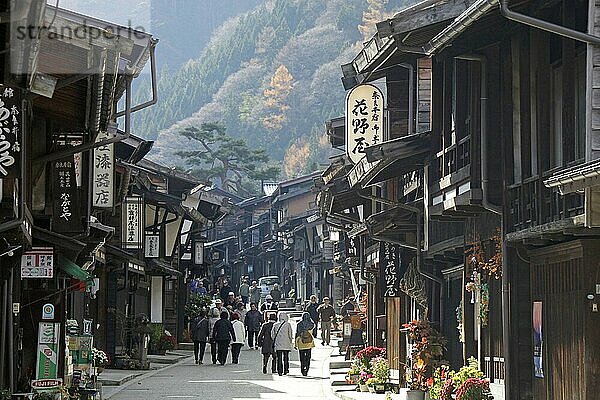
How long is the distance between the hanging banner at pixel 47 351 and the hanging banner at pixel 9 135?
763cm

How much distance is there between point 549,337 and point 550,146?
109 inches

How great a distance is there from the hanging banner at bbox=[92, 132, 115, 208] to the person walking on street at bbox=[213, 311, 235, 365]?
14740 mm

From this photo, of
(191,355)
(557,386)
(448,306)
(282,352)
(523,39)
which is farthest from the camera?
(191,355)

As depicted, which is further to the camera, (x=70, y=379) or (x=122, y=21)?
(x=70, y=379)

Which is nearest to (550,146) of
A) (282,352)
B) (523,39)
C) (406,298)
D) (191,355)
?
(523,39)

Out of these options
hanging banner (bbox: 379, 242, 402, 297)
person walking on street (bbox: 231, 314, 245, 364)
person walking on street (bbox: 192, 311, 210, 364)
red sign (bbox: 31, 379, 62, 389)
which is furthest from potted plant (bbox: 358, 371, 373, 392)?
person walking on street (bbox: 192, 311, 210, 364)

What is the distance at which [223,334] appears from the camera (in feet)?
131

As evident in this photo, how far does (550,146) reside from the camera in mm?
17094

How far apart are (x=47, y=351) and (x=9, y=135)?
26.1 feet

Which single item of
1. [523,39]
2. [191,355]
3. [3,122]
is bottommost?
[191,355]

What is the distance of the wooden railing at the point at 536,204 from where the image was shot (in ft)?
50.2

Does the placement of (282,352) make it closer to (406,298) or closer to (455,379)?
(406,298)

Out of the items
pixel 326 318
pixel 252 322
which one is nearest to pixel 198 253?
pixel 326 318

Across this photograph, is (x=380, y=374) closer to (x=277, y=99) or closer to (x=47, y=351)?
(x=47, y=351)
